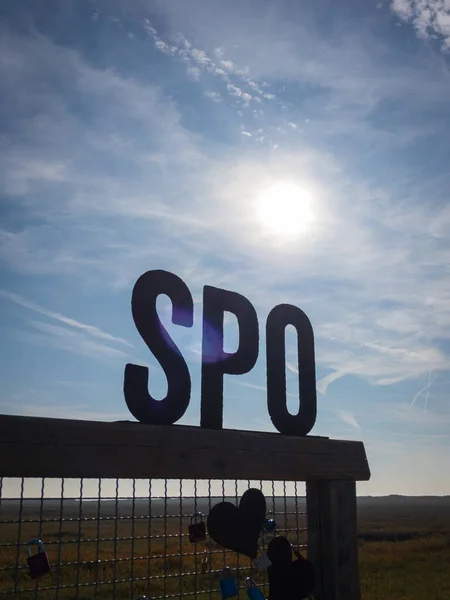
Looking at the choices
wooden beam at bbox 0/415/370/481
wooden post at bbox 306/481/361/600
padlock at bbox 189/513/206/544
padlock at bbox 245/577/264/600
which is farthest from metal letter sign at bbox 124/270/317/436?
padlock at bbox 245/577/264/600

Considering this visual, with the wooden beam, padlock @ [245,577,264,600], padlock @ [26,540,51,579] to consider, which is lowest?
padlock @ [245,577,264,600]

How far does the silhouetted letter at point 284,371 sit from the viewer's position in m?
5.21

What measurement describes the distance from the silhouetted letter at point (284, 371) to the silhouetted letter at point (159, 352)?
938 mm

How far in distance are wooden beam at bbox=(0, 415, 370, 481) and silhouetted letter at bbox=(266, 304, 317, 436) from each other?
0.30 m

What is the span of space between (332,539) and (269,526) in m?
0.66

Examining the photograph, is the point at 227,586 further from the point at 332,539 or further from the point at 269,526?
the point at 332,539

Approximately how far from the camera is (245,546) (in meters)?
4.33

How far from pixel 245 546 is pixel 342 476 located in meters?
1.10

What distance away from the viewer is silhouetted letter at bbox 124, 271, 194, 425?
4289 mm

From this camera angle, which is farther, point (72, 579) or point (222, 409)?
point (72, 579)

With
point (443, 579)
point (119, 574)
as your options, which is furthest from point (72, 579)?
point (443, 579)

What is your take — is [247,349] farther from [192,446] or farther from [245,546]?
[245,546]

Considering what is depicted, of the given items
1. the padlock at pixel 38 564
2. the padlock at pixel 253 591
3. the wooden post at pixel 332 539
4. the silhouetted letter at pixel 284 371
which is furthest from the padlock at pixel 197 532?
the silhouetted letter at pixel 284 371

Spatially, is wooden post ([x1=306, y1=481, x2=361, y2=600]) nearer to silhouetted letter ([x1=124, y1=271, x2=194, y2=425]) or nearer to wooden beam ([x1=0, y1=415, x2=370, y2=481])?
wooden beam ([x1=0, y1=415, x2=370, y2=481])
